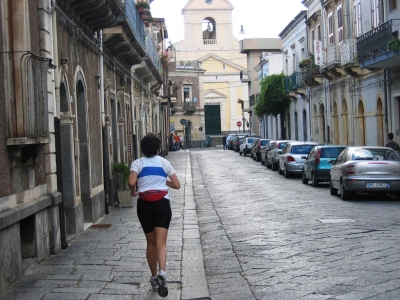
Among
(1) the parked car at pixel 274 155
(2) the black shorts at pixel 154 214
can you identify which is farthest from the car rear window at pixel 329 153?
(2) the black shorts at pixel 154 214

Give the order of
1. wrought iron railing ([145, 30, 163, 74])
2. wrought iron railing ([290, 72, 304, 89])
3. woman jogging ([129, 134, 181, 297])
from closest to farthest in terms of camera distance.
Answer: woman jogging ([129, 134, 181, 297])
wrought iron railing ([145, 30, 163, 74])
wrought iron railing ([290, 72, 304, 89])

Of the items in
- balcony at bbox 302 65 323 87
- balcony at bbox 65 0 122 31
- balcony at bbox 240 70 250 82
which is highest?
balcony at bbox 240 70 250 82

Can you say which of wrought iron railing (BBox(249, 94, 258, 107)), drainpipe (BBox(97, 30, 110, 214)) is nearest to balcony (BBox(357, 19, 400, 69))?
drainpipe (BBox(97, 30, 110, 214))

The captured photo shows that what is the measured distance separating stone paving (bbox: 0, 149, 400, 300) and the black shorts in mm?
762

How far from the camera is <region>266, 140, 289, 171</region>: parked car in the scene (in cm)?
3505

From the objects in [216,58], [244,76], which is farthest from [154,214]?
[216,58]

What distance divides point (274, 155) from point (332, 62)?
539 centimetres

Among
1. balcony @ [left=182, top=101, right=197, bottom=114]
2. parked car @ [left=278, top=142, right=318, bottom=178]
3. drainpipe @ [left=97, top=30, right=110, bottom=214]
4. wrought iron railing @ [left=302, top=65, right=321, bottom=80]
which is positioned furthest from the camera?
balcony @ [left=182, top=101, right=197, bottom=114]

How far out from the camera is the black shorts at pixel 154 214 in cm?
842

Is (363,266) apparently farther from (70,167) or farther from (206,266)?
(70,167)

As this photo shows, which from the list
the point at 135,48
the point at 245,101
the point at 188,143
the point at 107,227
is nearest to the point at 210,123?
the point at 245,101

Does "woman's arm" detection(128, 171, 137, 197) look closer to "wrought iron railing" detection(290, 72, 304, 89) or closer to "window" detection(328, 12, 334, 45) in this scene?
"window" detection(328, 12, 334, 45)

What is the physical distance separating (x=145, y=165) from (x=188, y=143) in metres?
75.8

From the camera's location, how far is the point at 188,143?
84.3 metres
